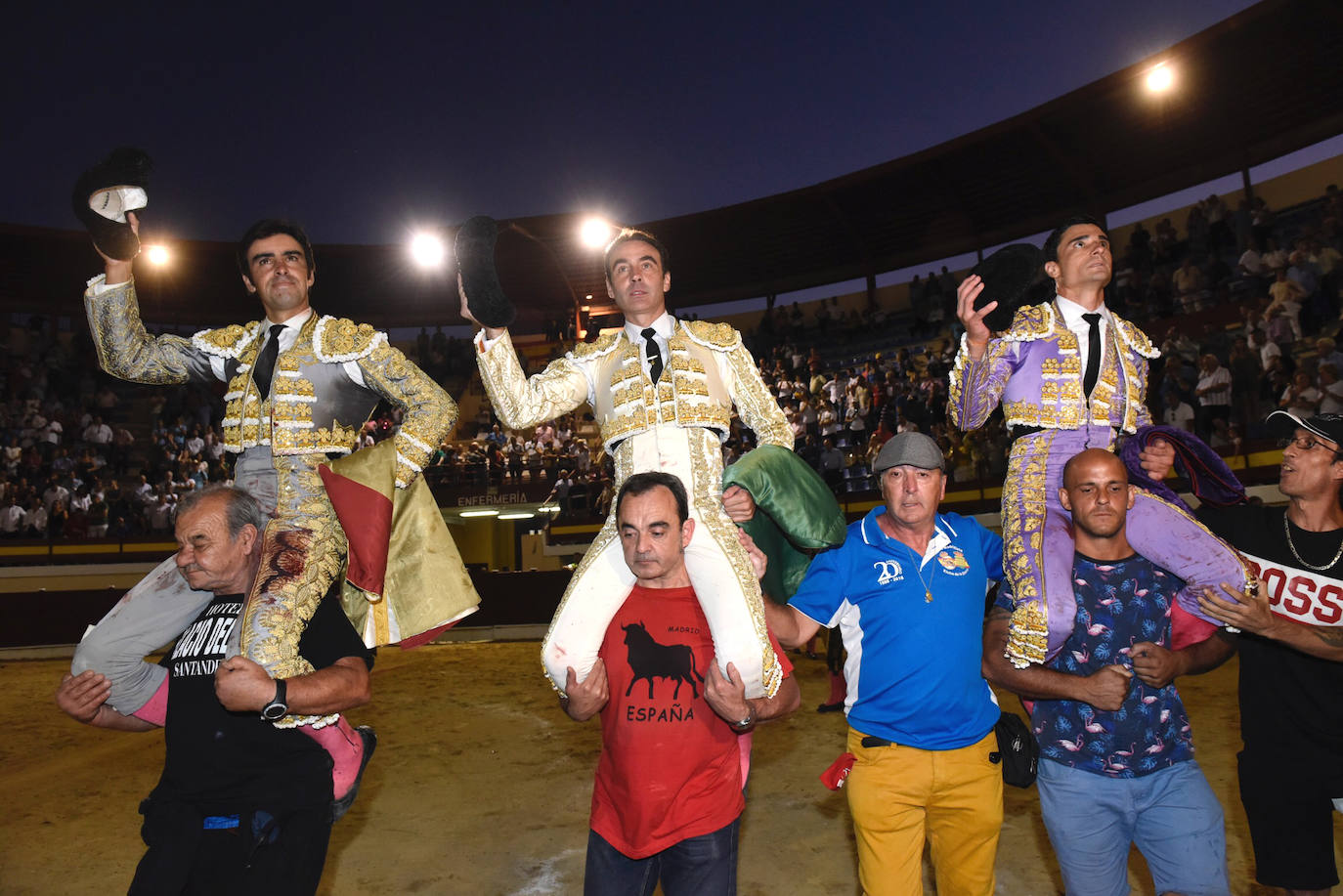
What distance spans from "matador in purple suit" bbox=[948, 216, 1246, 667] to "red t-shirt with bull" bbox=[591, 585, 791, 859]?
2.89ft

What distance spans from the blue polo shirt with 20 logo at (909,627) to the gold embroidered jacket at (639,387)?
0.52m

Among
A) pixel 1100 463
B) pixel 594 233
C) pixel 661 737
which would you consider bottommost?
pixel 661 737

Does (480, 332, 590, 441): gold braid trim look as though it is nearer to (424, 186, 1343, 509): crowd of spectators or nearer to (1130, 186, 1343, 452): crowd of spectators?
(424, 186, 1343, 509): crowd of spectators

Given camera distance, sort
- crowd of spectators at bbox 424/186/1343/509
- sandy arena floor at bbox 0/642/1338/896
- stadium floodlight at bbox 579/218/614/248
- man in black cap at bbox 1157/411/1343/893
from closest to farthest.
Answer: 1. man in black cap at bbox 1157/411/1343/893
2. sandy arena floor at bbox 0/642/1338/896
3. crowd of spectators at bbox 424/186/1343/509
4. stadium floodlight at bbox 579/218/614/248

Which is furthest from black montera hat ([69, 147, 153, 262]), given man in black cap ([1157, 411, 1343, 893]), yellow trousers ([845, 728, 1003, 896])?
man in black cap ([1157, 411, 1343, 893])

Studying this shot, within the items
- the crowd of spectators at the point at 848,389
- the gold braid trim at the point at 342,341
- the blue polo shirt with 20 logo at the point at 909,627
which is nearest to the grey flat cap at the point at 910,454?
the blue polo shirt with 20 logo at the point at 909,627

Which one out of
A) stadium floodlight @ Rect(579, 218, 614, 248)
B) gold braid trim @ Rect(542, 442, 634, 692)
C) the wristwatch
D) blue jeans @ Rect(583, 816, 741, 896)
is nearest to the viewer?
the wristwatch

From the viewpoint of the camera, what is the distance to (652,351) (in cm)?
311

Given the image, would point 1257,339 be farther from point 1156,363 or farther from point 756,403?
point 756,403

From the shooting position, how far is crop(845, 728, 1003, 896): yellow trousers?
2762 millimetres

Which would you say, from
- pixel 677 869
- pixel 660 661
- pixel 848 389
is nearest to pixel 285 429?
pixel 660 661

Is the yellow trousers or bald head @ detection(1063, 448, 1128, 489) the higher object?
bald head @ detection(1063, 448, 1128, 489)

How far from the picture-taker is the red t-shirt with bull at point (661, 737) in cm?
248

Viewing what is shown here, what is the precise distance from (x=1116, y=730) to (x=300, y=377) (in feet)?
9.46
